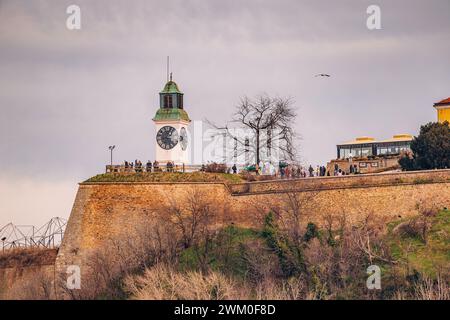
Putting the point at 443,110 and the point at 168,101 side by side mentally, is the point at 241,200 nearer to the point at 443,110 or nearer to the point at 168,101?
the point at 168,101

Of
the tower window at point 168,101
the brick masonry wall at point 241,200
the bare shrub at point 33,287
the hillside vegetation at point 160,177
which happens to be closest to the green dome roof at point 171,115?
the tower window at point 168,101

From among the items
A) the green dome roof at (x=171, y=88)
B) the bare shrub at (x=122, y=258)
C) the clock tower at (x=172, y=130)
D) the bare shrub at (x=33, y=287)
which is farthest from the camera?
the green dome roof at (x=171, y=88)

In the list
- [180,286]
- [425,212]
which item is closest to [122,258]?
[180,286]

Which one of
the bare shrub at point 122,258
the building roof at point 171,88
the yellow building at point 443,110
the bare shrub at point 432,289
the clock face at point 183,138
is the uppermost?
the building roof at point 171,88

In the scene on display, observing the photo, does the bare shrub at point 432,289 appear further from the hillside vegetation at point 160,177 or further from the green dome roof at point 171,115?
the green dome roof at point 171,115

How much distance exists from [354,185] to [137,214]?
11.5 metres

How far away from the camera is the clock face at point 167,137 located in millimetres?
110125

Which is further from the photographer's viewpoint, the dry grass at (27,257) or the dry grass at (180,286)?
the dry grass at (27,257)

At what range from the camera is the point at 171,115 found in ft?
362

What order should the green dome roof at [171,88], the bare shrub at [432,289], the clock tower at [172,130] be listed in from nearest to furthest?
the bare shrub at [432,289] < the clock tower at [172,130] < the green dome roof at [171,88]

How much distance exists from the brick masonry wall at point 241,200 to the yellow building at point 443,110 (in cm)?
1487

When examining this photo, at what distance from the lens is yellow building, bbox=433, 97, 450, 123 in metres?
117

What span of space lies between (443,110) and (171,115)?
680 inches

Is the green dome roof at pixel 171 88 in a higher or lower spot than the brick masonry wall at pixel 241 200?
higher
